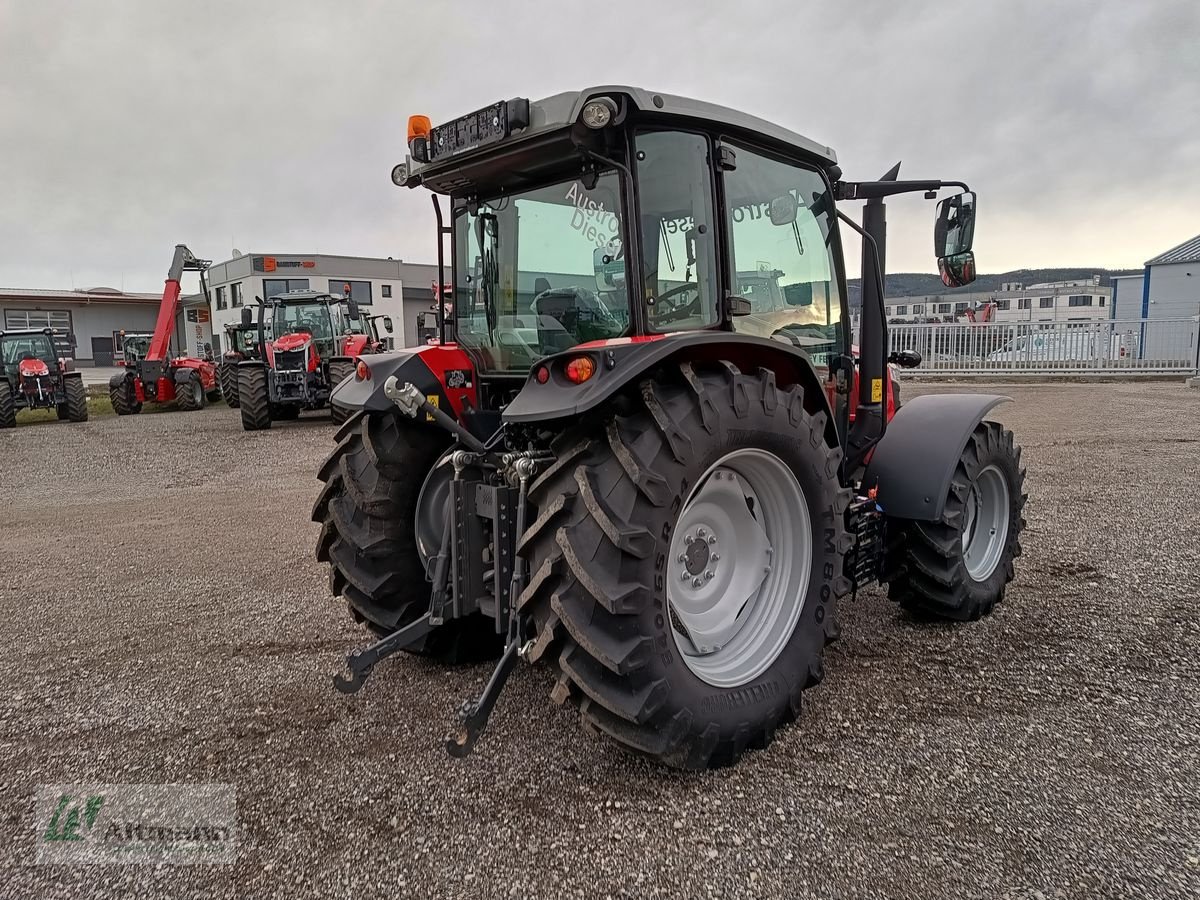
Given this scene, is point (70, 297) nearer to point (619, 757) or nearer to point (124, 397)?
point (124, 397)

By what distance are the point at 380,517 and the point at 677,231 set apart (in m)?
1.55

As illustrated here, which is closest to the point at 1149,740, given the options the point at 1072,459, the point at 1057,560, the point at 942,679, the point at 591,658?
the point at 942,679

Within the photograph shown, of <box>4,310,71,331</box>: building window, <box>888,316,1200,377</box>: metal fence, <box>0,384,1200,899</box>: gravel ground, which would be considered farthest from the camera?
<box>4,310,71,331</box>: building window

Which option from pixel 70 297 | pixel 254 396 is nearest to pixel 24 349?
pixel 254 396

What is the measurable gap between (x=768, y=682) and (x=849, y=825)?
1.69 ft

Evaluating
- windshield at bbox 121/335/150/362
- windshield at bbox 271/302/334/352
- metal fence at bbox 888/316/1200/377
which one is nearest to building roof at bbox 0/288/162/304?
windshield at bbox 121/335/150/362

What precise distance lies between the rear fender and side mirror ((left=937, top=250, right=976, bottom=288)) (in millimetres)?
2088

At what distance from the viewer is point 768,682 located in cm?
262

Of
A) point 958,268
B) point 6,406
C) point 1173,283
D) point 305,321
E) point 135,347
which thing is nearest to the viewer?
point 958,268

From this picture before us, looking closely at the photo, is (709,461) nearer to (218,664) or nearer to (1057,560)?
(218,664)

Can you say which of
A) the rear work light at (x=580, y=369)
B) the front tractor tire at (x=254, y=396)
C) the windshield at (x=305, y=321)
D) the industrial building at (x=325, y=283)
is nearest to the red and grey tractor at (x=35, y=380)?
the windshield at (x=305, y=321)

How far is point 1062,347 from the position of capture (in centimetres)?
2002

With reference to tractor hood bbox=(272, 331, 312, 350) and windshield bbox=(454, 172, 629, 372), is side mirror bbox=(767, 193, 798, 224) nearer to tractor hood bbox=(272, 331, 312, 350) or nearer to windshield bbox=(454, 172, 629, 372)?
windshield bbox=(454, 172, 629, 372)

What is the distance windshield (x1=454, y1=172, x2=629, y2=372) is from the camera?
9.20ft
